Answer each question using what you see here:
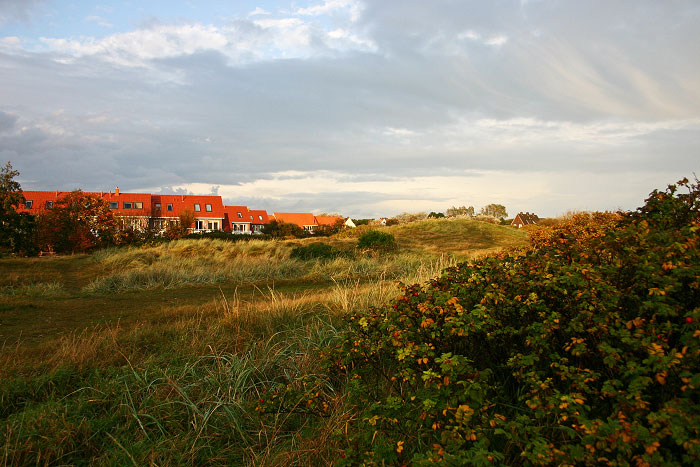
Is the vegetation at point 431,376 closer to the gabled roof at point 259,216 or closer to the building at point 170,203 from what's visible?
the building at point 170,203

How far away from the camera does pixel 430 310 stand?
2902mm

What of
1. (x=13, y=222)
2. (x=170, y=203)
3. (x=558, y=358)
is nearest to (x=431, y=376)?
(x=558, y=358)

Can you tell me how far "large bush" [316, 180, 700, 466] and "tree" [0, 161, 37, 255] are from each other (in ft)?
67.2

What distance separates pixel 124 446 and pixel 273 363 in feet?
4.88

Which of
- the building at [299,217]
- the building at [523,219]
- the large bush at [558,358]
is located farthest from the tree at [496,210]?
the large bush at [558,358]

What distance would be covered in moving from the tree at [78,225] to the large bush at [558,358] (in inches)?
815

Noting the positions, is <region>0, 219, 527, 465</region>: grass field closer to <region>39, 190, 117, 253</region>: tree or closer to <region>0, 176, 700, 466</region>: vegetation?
<region>0, 176, 700, 466</region>: vegetation

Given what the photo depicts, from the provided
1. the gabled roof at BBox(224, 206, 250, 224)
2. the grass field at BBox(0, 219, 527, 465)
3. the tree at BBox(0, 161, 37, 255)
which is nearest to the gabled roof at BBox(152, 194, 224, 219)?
the gabled roof at BBox(224, 206, 250, 224)

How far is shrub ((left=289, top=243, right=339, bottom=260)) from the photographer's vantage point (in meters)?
16.2

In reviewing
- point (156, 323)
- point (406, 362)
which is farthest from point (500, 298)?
point (156, 323)

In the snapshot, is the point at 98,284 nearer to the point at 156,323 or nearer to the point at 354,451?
the point at 156,323

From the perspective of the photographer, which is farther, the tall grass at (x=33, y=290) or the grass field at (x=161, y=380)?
the tall grass at (x=33, y=290)

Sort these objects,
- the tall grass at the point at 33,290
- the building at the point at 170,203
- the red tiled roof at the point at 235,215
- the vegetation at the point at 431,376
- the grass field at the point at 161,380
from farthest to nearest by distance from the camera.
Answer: the red tiled roof at the point at 235,215 < the building at the point at 170,203 < the tall grass at the point at 33,290 < the grass field at the point at 161,380 < the vegetation at the point at 431,376

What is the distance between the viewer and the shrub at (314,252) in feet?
53.1
